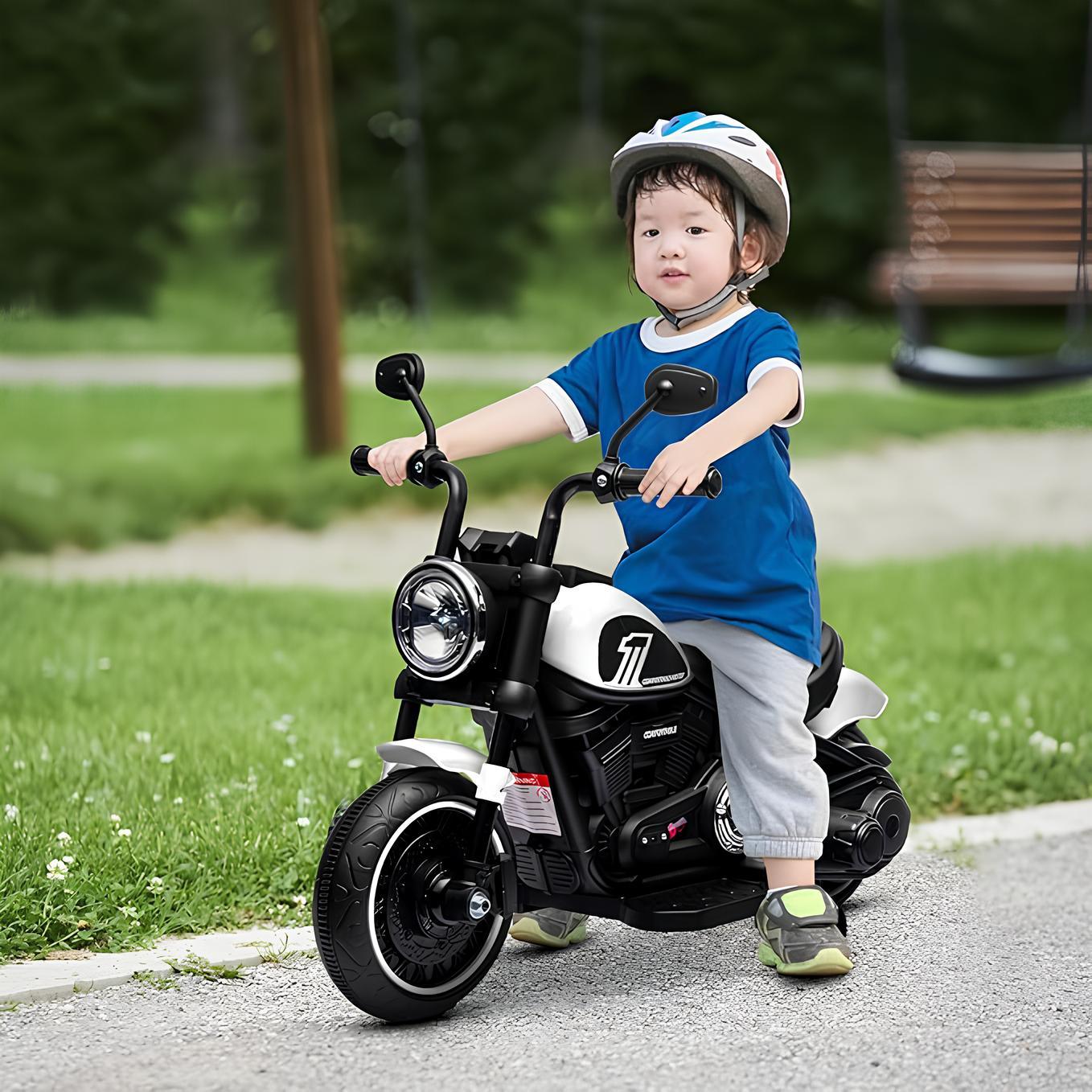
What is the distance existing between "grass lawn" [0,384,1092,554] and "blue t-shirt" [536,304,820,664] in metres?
6.21

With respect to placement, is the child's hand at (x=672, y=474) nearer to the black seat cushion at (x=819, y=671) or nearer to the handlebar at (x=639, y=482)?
the handlebar at (x=639, y=482)

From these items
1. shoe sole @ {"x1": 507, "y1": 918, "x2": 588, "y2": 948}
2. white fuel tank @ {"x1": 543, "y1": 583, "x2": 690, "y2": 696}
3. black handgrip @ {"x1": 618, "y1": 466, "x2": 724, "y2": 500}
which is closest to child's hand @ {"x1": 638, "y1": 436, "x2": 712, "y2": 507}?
black handgrip @ {"x1": 618, "y1": 466, "x2": 724, "y2": 500}

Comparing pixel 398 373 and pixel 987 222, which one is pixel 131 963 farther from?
pixel 987 222

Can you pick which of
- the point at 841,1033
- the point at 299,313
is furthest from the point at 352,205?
the point at 841,1033

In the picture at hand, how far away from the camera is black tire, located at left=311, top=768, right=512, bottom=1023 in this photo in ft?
10.9

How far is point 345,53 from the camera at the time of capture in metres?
18.6

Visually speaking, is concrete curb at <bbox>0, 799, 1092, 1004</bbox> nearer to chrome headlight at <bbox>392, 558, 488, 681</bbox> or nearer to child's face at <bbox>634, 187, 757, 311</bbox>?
chrome headlight at <bbox>392, 558, 488, 681</bbox>

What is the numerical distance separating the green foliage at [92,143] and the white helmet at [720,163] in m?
8.24

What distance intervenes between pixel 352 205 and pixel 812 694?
50.0ft

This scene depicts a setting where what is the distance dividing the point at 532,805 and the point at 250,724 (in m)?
2.40

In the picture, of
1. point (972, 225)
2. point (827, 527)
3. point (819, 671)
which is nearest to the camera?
point (819, 671)

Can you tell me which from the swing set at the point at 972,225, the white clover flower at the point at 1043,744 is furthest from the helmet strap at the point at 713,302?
the swing set at the point at 972,225

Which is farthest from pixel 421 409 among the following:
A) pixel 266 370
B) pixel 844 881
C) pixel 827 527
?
pixel 266 370

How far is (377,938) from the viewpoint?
3357 mm
